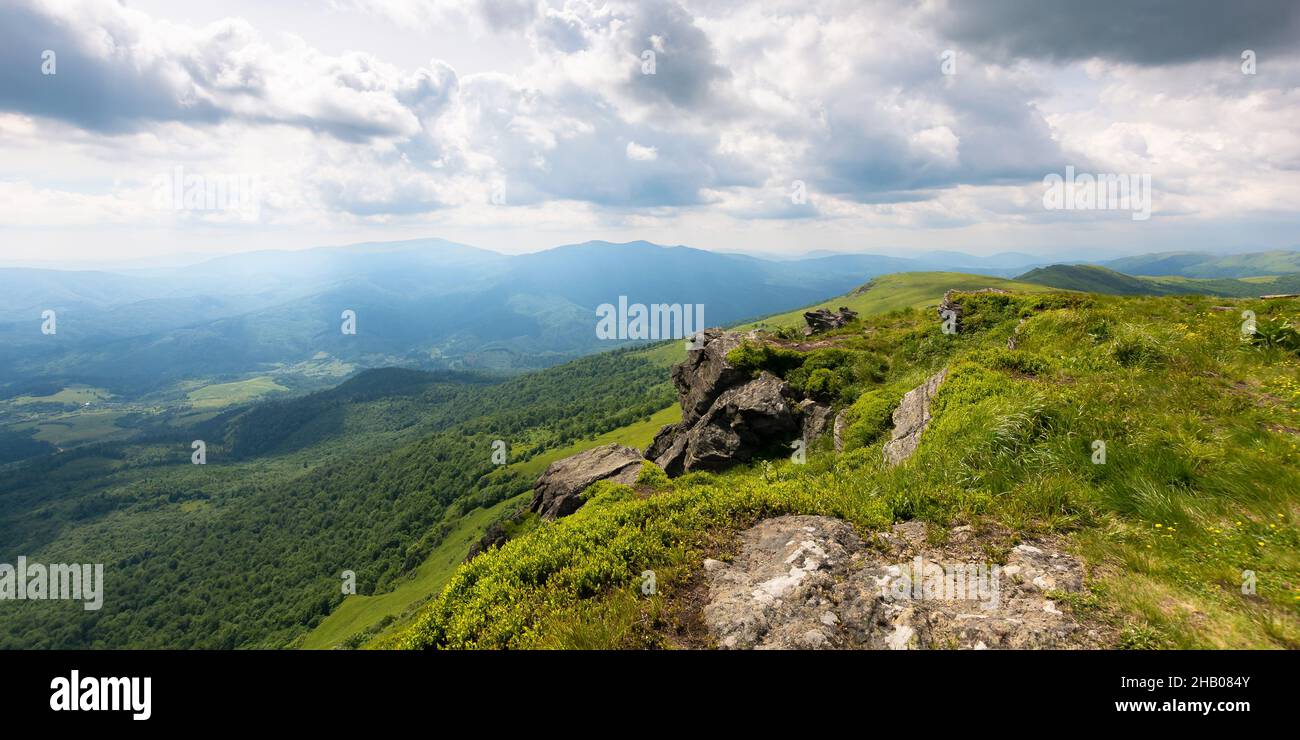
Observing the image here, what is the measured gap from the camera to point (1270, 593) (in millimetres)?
5453

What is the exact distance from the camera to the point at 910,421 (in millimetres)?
13680

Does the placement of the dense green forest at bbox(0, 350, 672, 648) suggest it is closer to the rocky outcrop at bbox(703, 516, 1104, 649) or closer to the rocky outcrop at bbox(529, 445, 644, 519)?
the rocky outcrop at bbox(529, 445, 644, 519)

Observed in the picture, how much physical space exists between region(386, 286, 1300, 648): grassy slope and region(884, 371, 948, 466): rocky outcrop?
2.07ft

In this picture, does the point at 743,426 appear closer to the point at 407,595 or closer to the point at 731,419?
the point at 731,419

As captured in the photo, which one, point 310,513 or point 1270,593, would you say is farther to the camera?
point 310,513

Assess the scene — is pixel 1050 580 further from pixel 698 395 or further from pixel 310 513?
pixel 310 513

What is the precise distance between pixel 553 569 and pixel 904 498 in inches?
257

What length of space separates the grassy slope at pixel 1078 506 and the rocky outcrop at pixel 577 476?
8882mm

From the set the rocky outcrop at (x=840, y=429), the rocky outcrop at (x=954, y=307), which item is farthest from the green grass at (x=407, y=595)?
the rocky outcrop at (x=954, y=307)

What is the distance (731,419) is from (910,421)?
350 inches

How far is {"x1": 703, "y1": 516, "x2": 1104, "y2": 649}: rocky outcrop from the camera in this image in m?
5.80

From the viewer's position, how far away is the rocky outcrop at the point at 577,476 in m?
19.4

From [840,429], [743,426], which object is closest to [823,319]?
[743,426]
